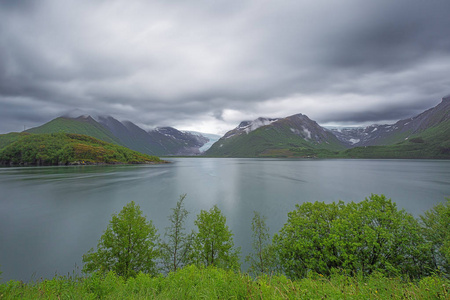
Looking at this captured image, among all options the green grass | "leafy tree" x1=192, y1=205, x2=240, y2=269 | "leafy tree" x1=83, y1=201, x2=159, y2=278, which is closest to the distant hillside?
"leafy tree" x1=83, y1=201, x2=159, y2=278

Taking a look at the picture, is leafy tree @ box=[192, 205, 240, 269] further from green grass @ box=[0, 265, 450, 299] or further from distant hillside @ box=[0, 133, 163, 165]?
distant hillside @ box=[0, 133, 163, 165]

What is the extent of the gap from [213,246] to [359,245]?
12629mm

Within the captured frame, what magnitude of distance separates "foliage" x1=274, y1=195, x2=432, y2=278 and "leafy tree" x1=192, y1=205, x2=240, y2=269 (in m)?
4.78

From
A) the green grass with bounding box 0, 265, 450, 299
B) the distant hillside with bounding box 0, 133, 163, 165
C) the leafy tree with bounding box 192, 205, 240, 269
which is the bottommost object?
the leafy tree with bounding box 192, 205, 240, 269

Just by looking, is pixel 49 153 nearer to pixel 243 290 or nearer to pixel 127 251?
pixel 127 251

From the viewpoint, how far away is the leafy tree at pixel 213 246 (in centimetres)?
1902

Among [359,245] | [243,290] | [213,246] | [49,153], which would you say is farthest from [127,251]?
[49,153]

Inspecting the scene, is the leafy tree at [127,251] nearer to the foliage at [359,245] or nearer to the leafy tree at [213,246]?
the leafy tree at [213,246]

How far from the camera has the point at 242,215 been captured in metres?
35.4

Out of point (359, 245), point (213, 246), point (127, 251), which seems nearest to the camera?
point (359, 245)

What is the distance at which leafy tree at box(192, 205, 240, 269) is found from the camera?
19016mm

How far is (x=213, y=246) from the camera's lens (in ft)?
65.1

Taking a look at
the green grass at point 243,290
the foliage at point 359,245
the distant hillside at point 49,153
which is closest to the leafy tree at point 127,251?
the green grass at point 243,290

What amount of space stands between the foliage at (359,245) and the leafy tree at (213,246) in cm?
478
